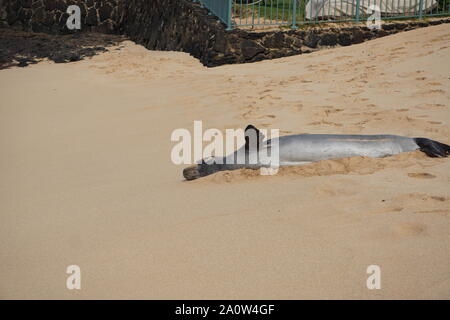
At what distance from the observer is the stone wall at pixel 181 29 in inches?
383

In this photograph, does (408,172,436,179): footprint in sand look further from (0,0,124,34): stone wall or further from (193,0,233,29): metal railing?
(0,0,124,34): stone wall

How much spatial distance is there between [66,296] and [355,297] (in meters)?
1.30

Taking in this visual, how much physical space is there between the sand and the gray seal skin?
0.31 ft

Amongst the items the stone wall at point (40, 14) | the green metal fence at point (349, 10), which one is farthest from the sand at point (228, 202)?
the stone wall at point (40, 14)

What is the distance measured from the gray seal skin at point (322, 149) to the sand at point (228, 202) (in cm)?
10

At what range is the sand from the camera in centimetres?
257

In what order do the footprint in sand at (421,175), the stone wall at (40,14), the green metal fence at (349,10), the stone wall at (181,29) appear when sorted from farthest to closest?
1. the stone wall at (40,14)
2. the green metal fence at (349,10)
3. the stone wall at (181,29)
4. the footprint in sand at (421,175)

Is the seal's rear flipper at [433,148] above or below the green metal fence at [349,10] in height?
below

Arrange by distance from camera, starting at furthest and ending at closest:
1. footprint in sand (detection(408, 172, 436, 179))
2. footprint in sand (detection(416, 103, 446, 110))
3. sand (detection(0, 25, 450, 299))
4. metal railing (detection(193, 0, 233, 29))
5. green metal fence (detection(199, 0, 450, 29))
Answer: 1. green metal fence (detection(199, 0, 450, 29))
2. metal railing (detection(193, 0, 233, 29))
3. footprint in sand (detection(416, 103, 446, 110))
4. footprint in sand (detection(408, 172, 436, 179))
5. sand (detection(0, 25, 450, 299))

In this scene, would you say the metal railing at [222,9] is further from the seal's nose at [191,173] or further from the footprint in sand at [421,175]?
the footprint in sand at [421,175]

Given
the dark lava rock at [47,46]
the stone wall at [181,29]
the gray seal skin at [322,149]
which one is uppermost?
the stone wall at [181,29]

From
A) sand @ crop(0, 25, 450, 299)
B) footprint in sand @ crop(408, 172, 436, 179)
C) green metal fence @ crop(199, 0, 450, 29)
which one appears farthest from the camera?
green metal fence @ crop(199, 0, 450, 29)

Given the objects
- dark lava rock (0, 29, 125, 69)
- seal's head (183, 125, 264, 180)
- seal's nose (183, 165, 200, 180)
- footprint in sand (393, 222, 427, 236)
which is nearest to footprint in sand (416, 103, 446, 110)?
seal's head (183, 125, 264, 180)

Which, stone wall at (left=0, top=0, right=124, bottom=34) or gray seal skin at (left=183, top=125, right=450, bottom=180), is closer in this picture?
gray seal skin at (left=183, top=125, right=450, bottom=180)
